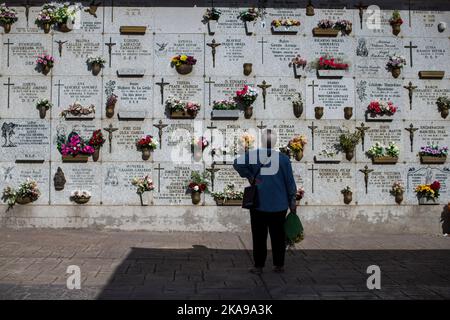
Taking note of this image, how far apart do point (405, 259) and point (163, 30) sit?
7506 mm

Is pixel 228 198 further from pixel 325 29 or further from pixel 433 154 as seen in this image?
pixel 433 154

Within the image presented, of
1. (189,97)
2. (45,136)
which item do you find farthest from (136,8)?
(45,136)

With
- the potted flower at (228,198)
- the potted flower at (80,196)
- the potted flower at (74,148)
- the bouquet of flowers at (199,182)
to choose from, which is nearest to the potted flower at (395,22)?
the potted flower at (228,198)

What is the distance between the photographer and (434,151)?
11.9 m

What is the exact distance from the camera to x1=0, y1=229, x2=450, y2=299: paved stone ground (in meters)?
6.07

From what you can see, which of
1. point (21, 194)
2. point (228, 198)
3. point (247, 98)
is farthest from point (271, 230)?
point (21, 194)

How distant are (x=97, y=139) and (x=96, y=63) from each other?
5.93 feet

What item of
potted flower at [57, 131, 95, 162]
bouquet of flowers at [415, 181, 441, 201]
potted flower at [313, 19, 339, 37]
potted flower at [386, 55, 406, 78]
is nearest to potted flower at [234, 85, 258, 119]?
potted flower at [313, 19, 339, 37]

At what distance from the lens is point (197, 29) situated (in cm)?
1206

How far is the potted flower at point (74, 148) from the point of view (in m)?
11.5

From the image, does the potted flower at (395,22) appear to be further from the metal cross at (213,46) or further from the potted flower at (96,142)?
the potted flower at (96,142)

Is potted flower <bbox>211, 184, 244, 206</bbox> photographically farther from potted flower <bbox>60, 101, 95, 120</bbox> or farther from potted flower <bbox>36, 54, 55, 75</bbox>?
potted flower <bbox>36, 54, 55, 75</bbox>

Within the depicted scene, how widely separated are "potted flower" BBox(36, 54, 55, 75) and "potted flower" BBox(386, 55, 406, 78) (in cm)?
804
